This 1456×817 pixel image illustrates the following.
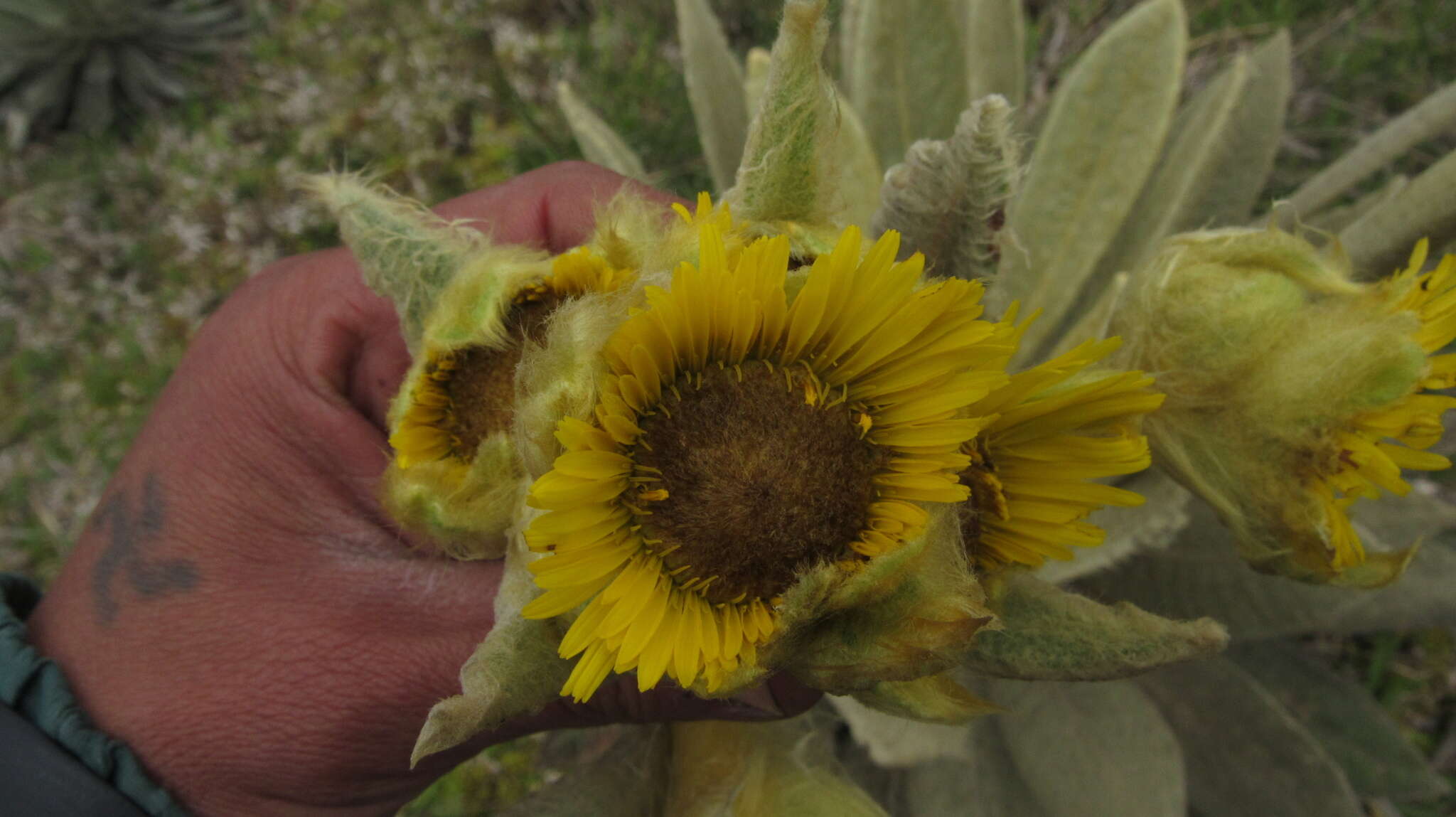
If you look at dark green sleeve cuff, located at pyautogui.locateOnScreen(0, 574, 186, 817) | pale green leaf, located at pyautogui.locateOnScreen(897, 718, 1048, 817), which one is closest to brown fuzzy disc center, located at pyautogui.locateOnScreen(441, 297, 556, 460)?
dark green sleeve cuff, located at pyautogui.locateOnScreen(0, 574, 186, 817)

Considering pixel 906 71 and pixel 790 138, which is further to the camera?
pixel 906 71

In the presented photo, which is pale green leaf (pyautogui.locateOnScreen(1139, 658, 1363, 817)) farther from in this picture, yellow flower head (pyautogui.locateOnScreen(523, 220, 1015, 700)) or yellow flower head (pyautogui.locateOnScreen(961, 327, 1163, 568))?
yellow flower head (pyautogui.locateOnScreen(523, 220, 1015, 700))

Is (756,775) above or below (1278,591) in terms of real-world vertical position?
above

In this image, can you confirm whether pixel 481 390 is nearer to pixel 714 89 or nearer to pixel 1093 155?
pixel 714 89

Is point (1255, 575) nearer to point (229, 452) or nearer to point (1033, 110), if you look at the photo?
point (1033, 110)


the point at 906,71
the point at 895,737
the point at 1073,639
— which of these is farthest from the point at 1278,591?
the point at 906,71

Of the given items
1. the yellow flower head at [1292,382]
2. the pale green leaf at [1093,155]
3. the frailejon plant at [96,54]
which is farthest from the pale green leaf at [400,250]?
the frailejon plant at [96,54]
